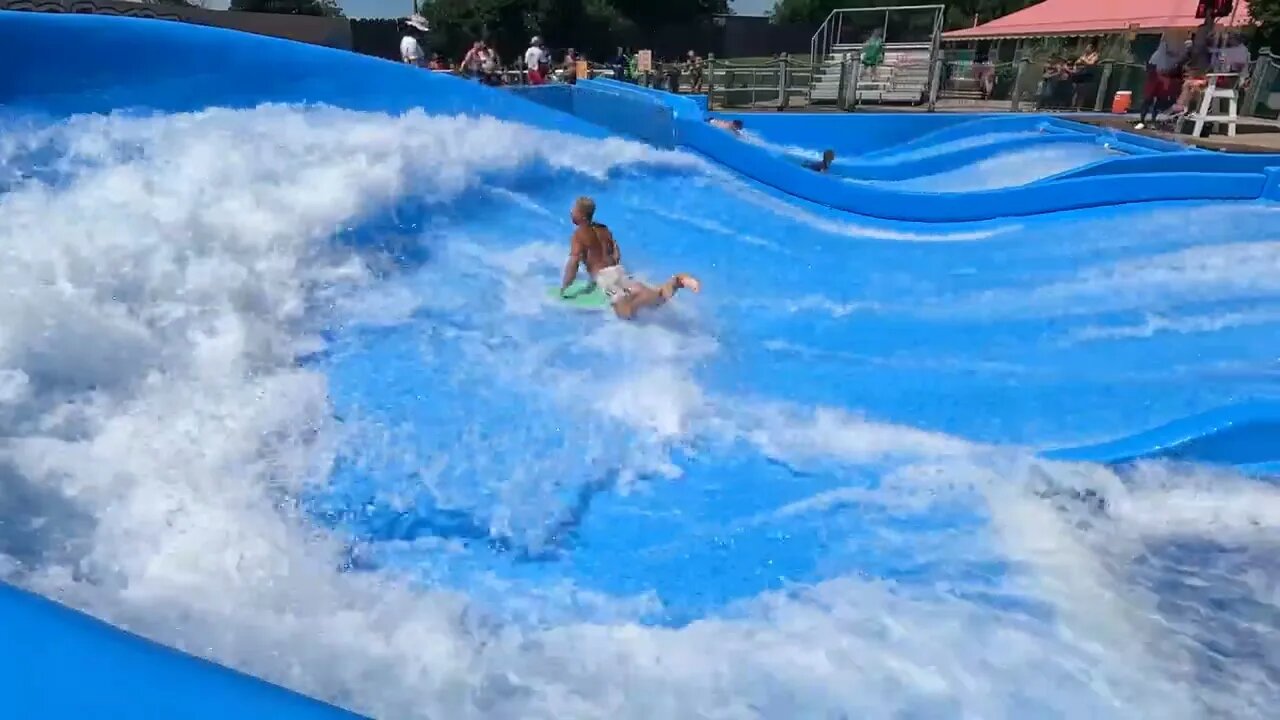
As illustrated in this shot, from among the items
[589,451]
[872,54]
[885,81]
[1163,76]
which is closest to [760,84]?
[872,54]

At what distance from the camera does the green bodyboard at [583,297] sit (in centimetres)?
441

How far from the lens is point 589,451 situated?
3.19 metres

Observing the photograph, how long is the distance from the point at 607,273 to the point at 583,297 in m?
0.21

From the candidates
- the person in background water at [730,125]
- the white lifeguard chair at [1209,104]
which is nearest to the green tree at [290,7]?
the person in background water at [730,125]

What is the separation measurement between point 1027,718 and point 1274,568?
44.8 inches

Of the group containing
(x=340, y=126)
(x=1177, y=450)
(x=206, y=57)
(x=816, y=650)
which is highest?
(x=206, y=57)

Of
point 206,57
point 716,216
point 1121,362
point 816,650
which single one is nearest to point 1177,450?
point 1121,362

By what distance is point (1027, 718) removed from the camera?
2037mm

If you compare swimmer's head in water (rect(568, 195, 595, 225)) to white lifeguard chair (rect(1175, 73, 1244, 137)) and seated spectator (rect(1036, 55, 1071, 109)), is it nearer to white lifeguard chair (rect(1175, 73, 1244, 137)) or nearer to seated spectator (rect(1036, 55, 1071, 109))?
white lifeguard chair (rect(1175, 73, 1244, 137))

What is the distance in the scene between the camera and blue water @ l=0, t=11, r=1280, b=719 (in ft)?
6.98

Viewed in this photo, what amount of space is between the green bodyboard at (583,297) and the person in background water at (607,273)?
34 mm

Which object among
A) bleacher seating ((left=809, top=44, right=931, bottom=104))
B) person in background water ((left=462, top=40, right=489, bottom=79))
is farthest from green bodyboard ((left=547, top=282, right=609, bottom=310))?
bleacher seating ((left=809, top=44, right=931, bottom=104))

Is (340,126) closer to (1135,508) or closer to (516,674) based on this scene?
(516,674)

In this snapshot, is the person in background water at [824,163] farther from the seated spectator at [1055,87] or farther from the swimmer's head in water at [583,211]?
the seated spectator at [1055,87]
